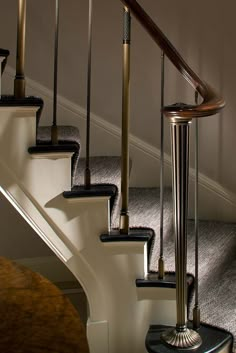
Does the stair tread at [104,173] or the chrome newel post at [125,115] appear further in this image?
the stair tread at [104,173]

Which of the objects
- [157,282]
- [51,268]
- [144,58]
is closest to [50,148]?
[157,282]

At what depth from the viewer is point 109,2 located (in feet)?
9.30

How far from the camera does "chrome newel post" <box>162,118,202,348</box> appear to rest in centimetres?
169

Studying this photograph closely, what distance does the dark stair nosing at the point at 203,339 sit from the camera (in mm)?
1811

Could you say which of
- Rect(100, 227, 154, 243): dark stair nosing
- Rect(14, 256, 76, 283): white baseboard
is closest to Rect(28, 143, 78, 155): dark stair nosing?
Rect(100, 227, 154, 243): dark stair nosing

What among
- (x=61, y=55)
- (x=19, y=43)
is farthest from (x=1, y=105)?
(x=61, y=55)

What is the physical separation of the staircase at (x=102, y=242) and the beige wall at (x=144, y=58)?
851 mm

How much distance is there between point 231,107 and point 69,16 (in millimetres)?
1134

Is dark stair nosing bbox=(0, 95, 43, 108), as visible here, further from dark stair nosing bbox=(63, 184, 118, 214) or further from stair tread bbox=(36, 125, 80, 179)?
dark stair nosing bbox=(63, 184, 118, 214)

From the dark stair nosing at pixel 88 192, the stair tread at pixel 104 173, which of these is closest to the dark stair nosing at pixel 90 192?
the dark stair nosing at pixel 88 192

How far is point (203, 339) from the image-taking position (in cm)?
188

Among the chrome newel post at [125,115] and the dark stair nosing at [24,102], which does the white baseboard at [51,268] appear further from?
the dark stair nosing at [24,102]

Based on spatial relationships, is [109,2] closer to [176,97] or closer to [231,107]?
[176,97]

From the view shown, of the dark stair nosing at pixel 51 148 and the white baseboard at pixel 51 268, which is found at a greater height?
the dark stair nosing at pixel 51 148
